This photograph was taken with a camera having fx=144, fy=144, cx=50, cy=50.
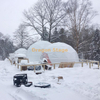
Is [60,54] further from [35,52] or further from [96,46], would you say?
[96,46]

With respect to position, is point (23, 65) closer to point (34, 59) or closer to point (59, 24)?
point (34, 59)

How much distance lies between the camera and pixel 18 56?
64.3 feet

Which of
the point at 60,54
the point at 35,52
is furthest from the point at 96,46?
the point at 60,54

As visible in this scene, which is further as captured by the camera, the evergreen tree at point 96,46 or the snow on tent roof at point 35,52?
the evergreen tree at point 96,46

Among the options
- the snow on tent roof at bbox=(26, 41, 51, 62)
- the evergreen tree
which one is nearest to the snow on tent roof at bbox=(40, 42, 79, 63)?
the snow on tent roof at bbox=(26, 41, 51, 62)

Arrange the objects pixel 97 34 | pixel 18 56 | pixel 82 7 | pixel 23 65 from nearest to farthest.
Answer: pixel 23 65, pixel 18 56, pixel 82 7, pixel 97 34

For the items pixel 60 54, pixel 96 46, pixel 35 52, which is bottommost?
pixel 60 54

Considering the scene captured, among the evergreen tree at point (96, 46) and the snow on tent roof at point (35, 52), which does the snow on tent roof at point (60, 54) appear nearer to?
the snow on tent roof at point (35, 52)

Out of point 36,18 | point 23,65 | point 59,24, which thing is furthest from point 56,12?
point 23,65

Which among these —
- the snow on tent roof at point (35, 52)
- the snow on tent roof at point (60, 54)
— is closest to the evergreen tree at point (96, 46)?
the snow on tent roof at point (35, 52)

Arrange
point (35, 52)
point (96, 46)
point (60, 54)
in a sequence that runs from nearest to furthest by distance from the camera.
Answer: point (60, 54) < point (35, 52) < point (96, 46)

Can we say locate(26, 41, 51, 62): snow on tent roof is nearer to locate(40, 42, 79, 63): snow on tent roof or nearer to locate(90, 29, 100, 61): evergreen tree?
locate(40, 42, 79, 63): snow on tent roof

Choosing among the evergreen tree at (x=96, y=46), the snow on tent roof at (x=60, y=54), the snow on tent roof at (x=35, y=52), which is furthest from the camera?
the evergreen tree at (x=96, y=46)

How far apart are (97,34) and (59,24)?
9.22 meters
